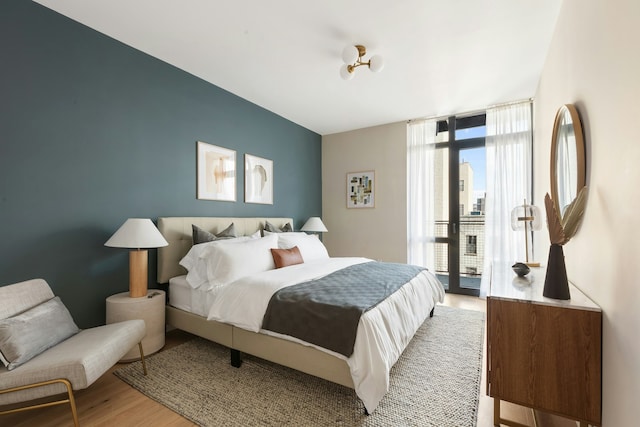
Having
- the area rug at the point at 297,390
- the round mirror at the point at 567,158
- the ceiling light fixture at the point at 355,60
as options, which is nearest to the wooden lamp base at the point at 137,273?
the area rug at the point at 297,390

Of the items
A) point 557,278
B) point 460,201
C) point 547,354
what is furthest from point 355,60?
point 460,201

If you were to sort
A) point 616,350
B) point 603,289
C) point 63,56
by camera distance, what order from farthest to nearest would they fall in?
1. point 63,56
2. point 603,289
3. point 616,350

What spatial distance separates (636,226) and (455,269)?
3572 mm

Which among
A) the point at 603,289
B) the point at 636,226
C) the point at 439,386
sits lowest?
the point at 439,386

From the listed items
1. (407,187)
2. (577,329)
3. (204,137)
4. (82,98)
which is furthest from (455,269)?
(82,98)

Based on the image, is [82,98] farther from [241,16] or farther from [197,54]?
[241,16]

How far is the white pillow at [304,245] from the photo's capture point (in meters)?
3.34

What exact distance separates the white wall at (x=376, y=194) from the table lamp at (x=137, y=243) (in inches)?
131

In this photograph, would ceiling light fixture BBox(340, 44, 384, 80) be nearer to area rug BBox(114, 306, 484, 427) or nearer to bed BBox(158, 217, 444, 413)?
bed BBox(158, 217, 444, 413)

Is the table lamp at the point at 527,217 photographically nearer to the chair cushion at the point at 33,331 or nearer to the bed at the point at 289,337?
the bed at the point at 289,337

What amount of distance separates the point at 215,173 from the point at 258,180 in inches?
28.4

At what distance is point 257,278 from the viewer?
237 cm

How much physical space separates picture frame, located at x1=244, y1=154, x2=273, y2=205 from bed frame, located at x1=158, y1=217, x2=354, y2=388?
17.0 inches

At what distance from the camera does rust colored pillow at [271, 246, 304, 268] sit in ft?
9.54
